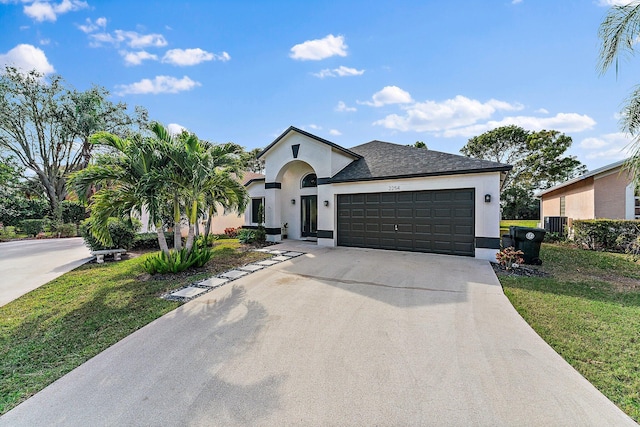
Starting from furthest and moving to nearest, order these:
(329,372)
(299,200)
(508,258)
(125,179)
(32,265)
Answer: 1. (299,200)
2. (32,265)
3. (508,258)
4. (125,179)
5. (329,372)

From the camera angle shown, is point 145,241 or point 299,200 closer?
point 145,241

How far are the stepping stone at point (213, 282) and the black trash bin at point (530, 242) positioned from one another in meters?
9.42

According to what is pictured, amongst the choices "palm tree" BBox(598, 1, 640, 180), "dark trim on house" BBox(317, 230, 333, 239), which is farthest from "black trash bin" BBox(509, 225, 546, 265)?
"dark trim on house" BBox(317, 230, 333, 239)

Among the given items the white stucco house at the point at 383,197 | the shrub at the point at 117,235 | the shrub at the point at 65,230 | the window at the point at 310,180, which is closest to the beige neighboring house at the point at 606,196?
the white stucco house at the point at 383,197

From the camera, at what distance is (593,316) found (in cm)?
487

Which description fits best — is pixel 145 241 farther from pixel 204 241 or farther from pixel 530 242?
pixel 530 242

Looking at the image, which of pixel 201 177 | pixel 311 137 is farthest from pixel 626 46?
pixel 311 137

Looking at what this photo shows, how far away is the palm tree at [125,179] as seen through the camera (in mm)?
6645

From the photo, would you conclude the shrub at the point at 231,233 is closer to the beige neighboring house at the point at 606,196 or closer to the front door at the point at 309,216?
the front door at the point at 309,216

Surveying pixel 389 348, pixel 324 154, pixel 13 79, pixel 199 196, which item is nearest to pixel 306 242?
pixel 324 154

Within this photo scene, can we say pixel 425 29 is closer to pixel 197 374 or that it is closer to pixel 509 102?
pixel 509 102

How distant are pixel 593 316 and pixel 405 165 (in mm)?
7970

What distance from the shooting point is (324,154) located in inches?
500

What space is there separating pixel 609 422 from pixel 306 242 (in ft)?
39.1
